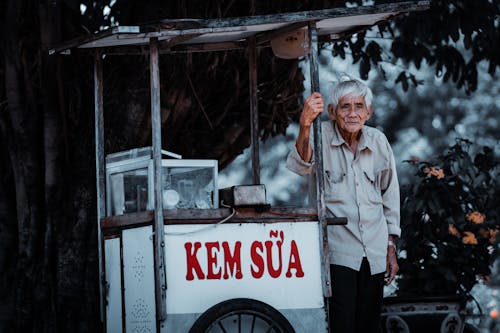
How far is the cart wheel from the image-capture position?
494 centimetres

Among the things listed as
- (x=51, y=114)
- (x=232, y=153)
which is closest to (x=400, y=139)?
(x=232, y=153)

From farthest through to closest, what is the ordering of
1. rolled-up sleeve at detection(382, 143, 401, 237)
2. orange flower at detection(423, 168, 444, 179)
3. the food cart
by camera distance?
orange flower at detection(423, 168, 444, 179) → rolled-up sleeve at detection(382, 143, 401, 237) → the food cart

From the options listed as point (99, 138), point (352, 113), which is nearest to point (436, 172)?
point (352, 113)

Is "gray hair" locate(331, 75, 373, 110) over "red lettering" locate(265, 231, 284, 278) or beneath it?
over

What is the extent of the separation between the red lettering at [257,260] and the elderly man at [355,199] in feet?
1.30

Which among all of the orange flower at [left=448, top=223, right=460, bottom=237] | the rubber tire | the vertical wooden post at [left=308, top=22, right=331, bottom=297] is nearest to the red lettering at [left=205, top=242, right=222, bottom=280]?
the vertical wooden post at [left=308, top=22, right=331, bottom=297]

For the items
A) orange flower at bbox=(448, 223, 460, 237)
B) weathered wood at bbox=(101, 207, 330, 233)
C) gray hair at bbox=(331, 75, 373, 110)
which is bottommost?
orange flower at bbox=(448, 223, 460, 237)

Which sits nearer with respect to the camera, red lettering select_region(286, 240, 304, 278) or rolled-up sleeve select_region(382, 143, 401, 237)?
red lettering select_region(286, 240, 304, 278)

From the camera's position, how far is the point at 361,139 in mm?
5371

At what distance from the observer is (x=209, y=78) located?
7.21 m

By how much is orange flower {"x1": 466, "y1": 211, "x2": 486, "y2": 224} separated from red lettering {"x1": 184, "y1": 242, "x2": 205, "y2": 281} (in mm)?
2887

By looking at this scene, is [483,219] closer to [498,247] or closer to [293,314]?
[498,247]

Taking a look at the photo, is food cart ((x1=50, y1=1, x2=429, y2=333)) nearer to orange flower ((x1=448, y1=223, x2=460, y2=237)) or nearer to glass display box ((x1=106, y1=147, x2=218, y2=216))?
glass display box ((x1=106, y1=147, x2=218, y2=216))

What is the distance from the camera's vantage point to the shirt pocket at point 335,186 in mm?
5262
